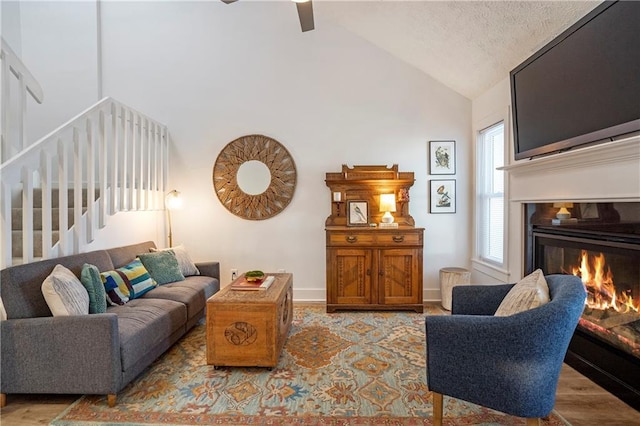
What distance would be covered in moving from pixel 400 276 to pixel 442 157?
1704 mm

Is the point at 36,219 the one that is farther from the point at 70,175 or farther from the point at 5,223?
the point at 5,223

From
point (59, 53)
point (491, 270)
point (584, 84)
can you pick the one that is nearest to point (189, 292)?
point (491, 270)

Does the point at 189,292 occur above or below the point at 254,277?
below

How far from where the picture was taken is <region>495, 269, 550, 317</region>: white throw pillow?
1682mm

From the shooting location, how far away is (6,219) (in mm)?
2273

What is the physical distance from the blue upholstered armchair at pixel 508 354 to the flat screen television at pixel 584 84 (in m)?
1.06

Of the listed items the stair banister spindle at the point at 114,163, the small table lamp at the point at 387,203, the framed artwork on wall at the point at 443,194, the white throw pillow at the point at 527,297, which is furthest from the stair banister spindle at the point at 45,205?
the framed artwork on wall at the point at 443,194

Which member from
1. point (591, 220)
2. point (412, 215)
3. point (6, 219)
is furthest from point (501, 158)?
point (6, 219)

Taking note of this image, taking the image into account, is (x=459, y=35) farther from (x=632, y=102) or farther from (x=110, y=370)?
(x=110, y=370)

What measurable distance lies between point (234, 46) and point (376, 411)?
4.48 metres

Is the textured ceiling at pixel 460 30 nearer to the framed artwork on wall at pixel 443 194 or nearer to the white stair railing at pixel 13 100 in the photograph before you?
the framed artwork on wall at pixel 443 194

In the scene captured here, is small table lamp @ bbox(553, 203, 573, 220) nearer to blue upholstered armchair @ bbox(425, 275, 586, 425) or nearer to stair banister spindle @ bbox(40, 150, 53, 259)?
blue upholstered armchair @ bbox(425, 275, 586, 425)

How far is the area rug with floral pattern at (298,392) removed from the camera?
1985 mm

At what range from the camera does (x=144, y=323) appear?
A: 244 cm
